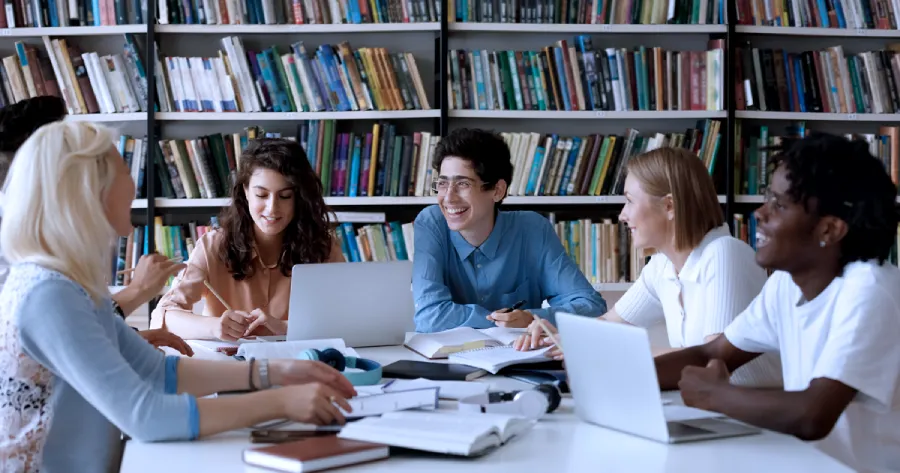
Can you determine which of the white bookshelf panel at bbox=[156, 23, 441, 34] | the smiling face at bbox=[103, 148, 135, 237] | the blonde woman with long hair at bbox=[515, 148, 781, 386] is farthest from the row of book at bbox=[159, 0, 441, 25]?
the smiling face at bbox=[103, 148, 135, 237]

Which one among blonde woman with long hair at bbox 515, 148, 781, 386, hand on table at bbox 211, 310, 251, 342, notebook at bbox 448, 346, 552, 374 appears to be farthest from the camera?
hand on table at bbox 211, 310, 251, 342

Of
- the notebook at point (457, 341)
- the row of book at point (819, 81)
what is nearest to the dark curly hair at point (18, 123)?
the notebook at point (457, 341)

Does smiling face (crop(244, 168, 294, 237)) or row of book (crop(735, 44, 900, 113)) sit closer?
smiling face (crop(244, 168, 294, 237))

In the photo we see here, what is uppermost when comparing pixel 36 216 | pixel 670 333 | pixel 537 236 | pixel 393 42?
pixel 393 42

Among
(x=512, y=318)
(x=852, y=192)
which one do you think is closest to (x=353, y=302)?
(x=512, y=318)

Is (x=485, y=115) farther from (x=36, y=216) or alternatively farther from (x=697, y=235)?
(x=36, y=216)

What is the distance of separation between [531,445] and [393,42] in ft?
9.08

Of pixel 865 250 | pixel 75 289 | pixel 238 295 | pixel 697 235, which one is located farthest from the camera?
pixel 238 295

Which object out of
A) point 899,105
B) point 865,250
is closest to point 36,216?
point 865,250

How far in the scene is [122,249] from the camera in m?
3.75

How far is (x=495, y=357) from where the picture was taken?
1955 mm

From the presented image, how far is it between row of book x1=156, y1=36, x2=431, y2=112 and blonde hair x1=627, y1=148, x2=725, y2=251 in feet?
5.43

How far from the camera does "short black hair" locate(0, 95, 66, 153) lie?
255cm

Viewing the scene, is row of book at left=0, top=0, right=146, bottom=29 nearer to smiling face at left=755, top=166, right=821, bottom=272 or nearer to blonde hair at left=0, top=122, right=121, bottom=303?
blonde hair at left=0, top=122, right=121, bottom=303
